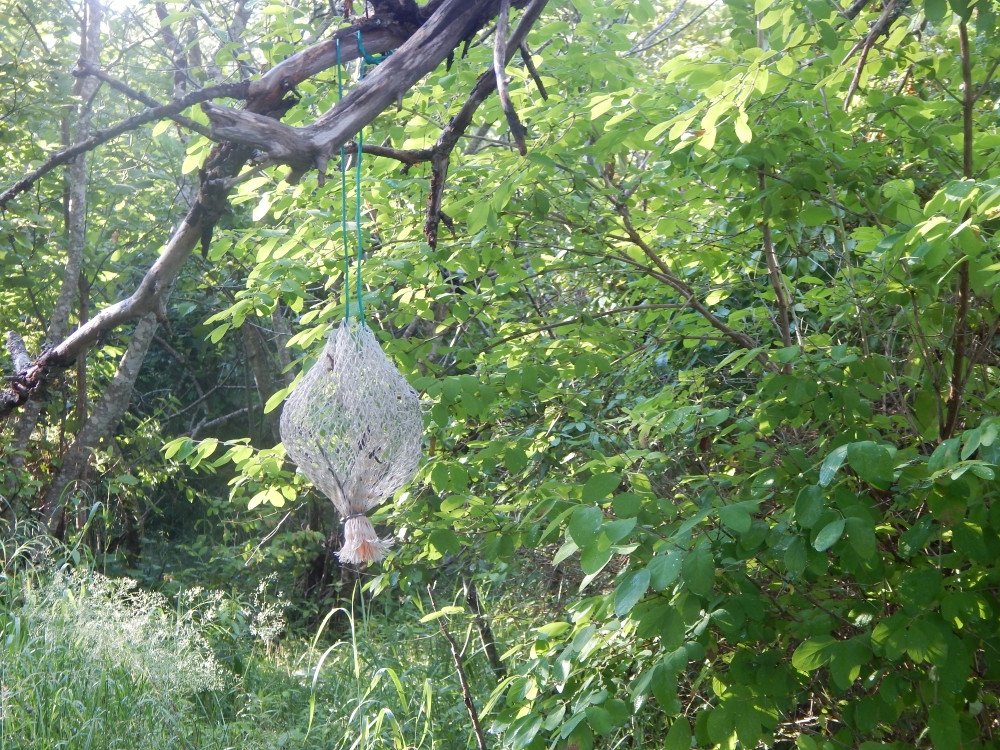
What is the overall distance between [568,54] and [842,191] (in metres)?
0.94

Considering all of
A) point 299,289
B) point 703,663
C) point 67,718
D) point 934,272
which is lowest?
point 703,663

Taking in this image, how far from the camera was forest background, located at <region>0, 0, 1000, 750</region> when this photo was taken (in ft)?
6.13

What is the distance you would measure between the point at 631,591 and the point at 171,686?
8.56 ft

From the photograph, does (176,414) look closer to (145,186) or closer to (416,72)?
(145,186)

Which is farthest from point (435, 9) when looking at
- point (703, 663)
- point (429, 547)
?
point (703, 663)

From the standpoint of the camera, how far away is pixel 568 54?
293 cm

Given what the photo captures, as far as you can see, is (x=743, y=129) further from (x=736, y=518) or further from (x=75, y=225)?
(x=75, y=225)

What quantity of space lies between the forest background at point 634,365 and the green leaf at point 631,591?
0.02 meters

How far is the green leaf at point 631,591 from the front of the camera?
1.69 m

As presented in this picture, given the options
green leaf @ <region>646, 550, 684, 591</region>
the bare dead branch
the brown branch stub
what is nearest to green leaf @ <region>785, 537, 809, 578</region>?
green leaf @ <region>646, 550, 684, 591</region>

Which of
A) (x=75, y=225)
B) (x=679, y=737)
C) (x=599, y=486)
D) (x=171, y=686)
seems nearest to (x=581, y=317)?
(x=599, y=486)

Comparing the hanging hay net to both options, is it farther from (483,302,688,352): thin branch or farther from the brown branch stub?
(483,302,688,352): thin branch

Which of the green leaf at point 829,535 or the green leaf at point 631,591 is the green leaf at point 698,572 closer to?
the green leaf at point 631,591

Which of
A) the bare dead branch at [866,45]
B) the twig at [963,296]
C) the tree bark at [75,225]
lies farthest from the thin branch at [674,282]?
the tree bark at [75,225]
